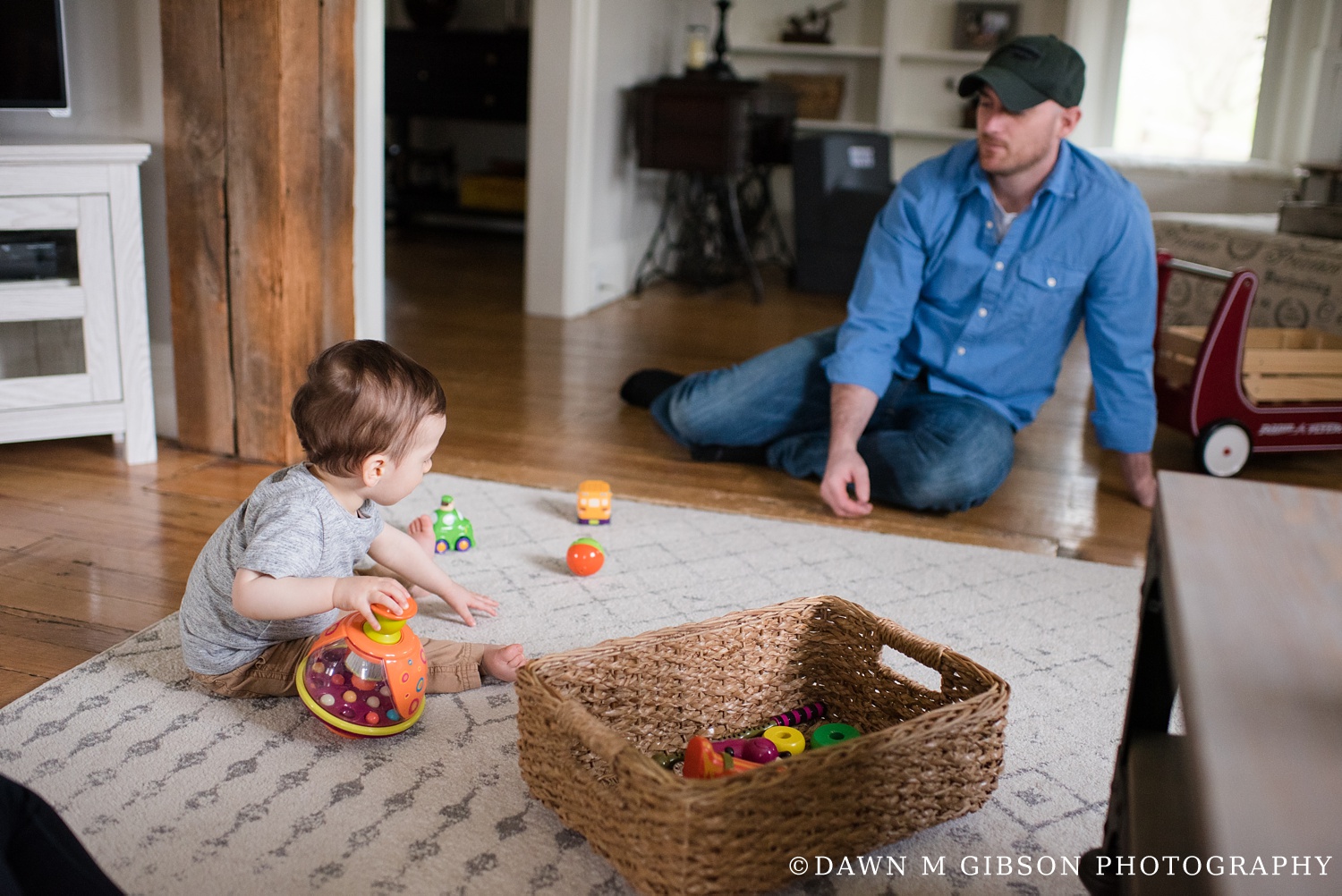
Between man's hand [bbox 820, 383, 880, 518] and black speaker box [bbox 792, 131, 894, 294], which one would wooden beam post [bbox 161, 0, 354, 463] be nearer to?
man's hand [bbox 820, 383, 880, 518]

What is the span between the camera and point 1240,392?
2568mm

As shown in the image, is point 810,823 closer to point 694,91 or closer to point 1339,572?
point 1339,572

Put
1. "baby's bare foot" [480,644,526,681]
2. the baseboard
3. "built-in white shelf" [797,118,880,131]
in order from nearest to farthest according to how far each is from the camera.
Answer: "baby's bare foot" [480,644,526,681]
the baseboard
"built-in white shelf" [797,118,880,131]

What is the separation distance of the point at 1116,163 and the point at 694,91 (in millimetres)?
2343

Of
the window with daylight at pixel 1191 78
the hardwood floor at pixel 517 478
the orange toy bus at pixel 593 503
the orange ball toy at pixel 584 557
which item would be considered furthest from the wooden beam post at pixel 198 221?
the window with daylight at pixel 1191 78

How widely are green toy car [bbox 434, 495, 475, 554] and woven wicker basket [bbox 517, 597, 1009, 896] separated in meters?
0.68

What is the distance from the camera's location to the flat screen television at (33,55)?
213cm

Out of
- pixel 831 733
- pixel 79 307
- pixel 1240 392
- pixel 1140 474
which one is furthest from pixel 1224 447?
pixel 79 307

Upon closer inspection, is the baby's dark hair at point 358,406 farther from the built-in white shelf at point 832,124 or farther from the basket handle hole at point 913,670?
the built-in white shelf at point 832,124

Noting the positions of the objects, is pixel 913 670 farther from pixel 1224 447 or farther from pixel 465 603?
pixel 1224 447

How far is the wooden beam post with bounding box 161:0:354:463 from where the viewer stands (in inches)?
84.2

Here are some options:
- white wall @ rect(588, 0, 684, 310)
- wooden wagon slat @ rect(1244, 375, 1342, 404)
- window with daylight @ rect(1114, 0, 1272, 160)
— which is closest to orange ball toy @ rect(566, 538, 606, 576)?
wooden wagon slat @ rect(1244, 375, 1342, 404)

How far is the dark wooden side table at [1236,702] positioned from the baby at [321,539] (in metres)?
0.75

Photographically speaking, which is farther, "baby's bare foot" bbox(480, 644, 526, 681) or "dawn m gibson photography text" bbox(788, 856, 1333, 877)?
"baby's bare foot" bbox(480, 644, 526, 681)
